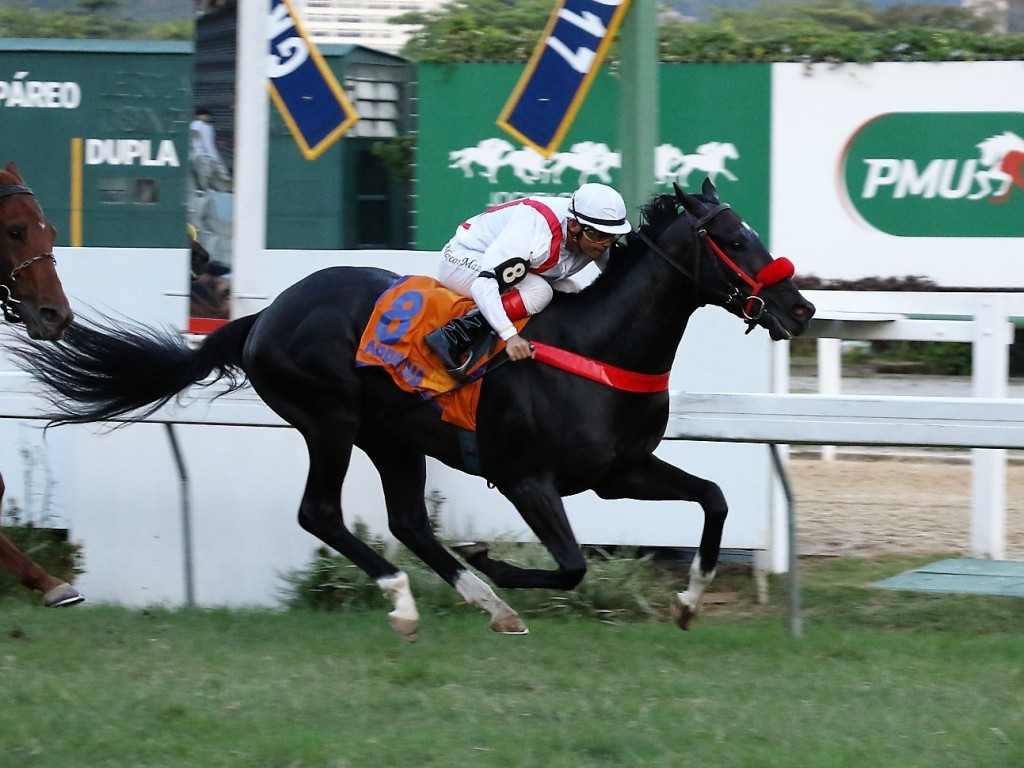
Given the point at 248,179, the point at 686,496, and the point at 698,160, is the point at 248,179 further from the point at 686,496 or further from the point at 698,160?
the point at 698,160

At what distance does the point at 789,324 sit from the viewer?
5082mm

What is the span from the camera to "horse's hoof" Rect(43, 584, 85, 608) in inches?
235

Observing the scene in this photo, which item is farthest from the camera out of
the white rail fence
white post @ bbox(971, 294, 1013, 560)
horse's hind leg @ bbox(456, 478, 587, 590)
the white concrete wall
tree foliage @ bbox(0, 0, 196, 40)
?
tree foliage @ bbox(0, 0, 196, 40)

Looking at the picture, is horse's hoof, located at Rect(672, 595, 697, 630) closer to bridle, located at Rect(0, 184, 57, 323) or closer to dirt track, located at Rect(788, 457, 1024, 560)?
dirt track, located at Rect(788, 457, 1024, 560)

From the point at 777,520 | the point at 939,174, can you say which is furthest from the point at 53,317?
the point at 939,174

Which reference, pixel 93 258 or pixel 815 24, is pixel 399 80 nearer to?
pixel 815 24

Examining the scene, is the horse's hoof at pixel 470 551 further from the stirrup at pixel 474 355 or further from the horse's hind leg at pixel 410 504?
the stirrup at pixel 474 355

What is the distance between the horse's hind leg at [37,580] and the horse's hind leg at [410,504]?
123 centimetres

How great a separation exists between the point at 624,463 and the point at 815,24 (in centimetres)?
916

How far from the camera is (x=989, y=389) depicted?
709 cm

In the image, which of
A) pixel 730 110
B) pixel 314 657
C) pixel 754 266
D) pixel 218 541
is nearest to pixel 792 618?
pixel 754 266

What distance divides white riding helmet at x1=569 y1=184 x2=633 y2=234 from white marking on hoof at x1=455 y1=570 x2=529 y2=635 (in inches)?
51.9

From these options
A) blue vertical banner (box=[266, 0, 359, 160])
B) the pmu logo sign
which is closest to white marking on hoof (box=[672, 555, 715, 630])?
blue vertical banner (box=[266, 0, 359, 160])

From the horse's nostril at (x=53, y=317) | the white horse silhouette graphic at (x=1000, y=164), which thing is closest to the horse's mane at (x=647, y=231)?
the horse's nostril at (x=53, y=317)
